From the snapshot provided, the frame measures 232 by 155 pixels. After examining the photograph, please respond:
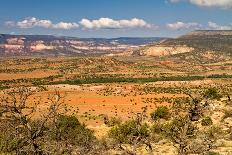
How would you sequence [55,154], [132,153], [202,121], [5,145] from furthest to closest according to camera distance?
[202,121] → [5,145] → [55,154] → [132,153]

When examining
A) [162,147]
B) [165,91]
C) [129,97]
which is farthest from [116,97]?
[162,147]

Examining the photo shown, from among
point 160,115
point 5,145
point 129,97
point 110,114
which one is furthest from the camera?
point 129,97

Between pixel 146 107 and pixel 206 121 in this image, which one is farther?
pixel 146 107

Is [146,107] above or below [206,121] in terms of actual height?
below

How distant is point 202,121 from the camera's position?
53344 mm

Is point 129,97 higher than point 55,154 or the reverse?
the reverse

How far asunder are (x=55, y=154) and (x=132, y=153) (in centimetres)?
579

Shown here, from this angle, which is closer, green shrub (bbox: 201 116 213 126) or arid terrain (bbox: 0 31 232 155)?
arid terrain (bbox: 0 31 232 155)

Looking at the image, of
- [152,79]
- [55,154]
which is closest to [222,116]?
[55,154]

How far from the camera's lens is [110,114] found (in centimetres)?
9306

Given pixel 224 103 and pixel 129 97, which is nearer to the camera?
pixel 224 103

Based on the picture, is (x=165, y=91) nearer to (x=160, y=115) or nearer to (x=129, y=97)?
(x=129, y=97)

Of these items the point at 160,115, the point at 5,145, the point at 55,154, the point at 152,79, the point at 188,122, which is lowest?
the point at 152,79

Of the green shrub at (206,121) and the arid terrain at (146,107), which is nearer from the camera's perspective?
the arid terrain at (146,107)
